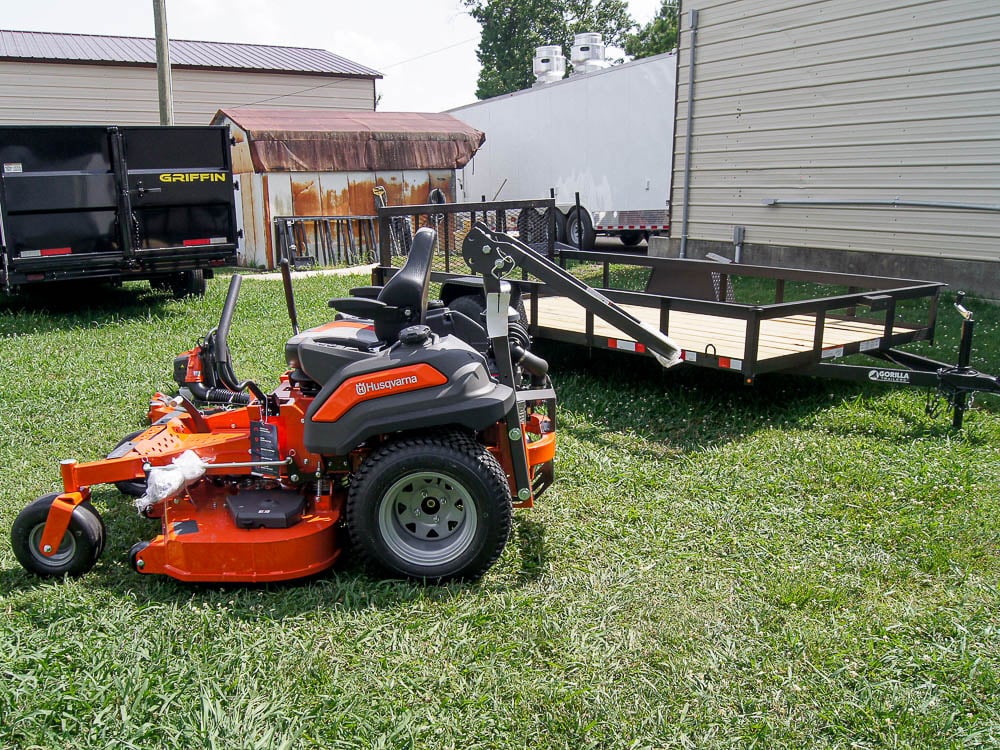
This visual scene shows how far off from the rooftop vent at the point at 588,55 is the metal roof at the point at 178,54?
27.7 ft

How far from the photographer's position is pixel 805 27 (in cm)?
1195

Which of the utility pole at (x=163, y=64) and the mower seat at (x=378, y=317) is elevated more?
the utility pole at (x=163, y=64)

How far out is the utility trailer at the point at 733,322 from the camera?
536 cm

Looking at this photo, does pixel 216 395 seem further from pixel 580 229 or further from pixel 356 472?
pixel 580 229

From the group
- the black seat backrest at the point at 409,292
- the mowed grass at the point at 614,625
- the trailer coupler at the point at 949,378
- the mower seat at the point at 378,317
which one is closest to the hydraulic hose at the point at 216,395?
the mowed grass at the point at 614,625

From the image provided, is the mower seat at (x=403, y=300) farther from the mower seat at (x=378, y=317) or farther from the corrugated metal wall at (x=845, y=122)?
the corrugated metal wall at (x=845, y=122)

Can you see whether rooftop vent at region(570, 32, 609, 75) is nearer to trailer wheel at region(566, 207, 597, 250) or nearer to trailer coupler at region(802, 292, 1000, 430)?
trailer wheel at region(566, 207, 597, 250)

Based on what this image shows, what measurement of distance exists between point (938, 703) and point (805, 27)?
36.6ft

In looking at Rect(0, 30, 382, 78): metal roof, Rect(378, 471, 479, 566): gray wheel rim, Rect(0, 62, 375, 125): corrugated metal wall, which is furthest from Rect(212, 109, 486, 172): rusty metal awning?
Rect(378, 471, 479, 566): gray wheel rim

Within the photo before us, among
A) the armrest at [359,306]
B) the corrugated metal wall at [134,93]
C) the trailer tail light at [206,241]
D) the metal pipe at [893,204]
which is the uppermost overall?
the corrugated metal wall at [134,93]

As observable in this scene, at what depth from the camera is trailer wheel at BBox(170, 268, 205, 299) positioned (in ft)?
39.3

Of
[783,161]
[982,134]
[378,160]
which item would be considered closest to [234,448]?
[982,134]

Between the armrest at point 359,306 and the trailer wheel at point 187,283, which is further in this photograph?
the trailer wheel at point 187,283

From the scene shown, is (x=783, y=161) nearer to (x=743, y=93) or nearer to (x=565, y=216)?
(x=743, y=93)
